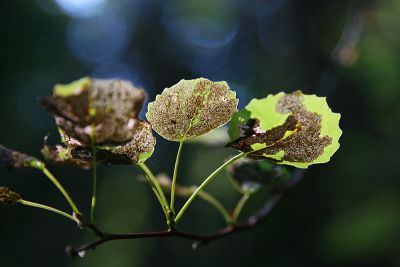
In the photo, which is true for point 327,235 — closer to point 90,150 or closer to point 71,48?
point 90,150

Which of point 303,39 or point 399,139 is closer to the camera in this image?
point 399,139

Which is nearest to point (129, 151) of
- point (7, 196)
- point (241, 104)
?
point (7, 196)

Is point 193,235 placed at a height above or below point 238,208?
below

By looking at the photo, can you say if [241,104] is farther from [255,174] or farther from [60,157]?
[60,157]

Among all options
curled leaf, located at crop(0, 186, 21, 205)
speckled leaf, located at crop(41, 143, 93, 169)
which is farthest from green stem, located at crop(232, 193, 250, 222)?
curled leaf, located at crop(0, 186, 21, 205)

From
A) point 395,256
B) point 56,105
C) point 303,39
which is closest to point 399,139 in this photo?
point 395,256

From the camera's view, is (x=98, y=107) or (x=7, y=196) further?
(x=7, y=196)

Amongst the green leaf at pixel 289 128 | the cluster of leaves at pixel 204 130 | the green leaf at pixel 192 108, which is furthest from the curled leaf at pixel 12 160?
the green leaf at pixel 289 128
